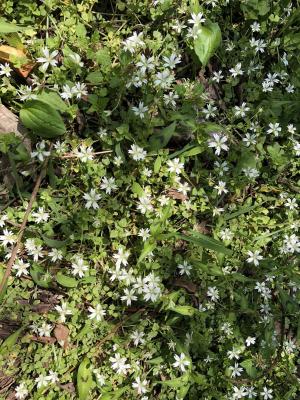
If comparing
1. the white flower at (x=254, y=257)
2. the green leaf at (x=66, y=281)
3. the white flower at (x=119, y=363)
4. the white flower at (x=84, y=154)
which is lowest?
the white flower at (x=119, y=363)

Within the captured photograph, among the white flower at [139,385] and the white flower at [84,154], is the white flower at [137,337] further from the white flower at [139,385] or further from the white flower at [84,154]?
the white flower at [84,154]

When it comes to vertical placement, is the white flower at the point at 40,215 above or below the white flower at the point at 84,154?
below

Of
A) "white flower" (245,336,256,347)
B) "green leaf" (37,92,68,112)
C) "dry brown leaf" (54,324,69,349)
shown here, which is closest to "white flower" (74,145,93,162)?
"green leaf" (37,92,68,112)

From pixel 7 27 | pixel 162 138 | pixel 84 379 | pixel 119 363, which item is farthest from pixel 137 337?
pixel 7 27

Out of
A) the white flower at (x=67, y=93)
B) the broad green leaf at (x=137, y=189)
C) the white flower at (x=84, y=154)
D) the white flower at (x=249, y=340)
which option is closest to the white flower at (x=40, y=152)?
the white flower at (x=84, y=154)

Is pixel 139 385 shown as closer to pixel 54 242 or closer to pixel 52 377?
pixel 52 377

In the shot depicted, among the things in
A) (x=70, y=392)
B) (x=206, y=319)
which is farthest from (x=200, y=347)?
(x=70, y=392)
